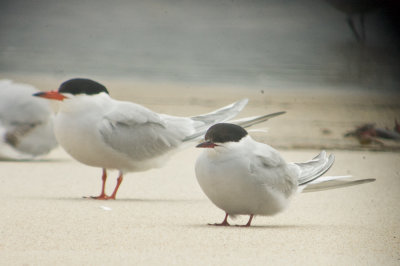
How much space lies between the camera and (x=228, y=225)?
2.46m

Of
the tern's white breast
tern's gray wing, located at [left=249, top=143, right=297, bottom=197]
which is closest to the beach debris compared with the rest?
tern's gray wing, located at [left=249, top=143, right=297, bottom=197]

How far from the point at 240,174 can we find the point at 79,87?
1.10 meters

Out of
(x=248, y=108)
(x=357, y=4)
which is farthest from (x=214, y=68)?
(x=357, y=4)

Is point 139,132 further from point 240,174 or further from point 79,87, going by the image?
point 240,174

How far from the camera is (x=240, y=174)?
239 centimetres

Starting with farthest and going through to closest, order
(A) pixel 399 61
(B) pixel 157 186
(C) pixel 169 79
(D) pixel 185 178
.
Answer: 1. (C) pixel 169 79
2. (D) pixel 185 178
3. (B) pixel 157 186
4. (A) pixel 399 61

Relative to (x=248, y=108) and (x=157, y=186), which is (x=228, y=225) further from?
(x=248, y=108)

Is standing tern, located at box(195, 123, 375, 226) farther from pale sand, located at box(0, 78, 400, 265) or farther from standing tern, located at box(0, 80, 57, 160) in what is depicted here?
standing tern, located at box(0, 80, 57, 160)

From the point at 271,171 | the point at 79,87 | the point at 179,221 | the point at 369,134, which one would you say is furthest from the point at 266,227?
the point at 369,134

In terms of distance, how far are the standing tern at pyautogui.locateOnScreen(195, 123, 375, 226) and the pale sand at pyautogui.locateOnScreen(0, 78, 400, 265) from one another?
0.30ft

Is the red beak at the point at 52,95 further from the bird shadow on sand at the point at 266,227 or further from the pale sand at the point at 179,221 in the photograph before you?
the bird shadow on sand at the point at 266,227

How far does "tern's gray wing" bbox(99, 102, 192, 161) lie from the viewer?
125 inches

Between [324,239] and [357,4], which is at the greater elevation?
[357,4]

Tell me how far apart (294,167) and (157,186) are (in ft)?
3.33
